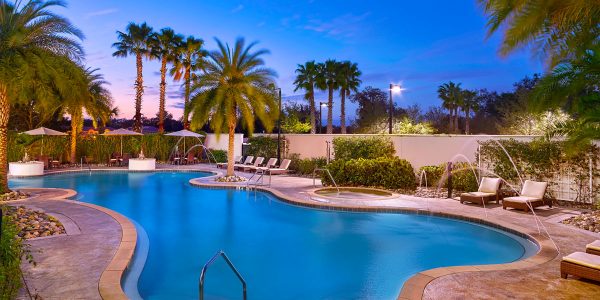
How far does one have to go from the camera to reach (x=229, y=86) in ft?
59.4

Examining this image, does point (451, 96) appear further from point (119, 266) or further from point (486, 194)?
point (119, 266)

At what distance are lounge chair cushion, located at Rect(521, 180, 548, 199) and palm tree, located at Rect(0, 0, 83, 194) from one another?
14.2 meters

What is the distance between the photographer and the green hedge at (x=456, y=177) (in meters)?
14.8

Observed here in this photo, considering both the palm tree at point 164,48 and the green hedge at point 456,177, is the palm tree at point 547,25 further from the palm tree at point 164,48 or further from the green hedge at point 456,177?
the palm tree at point 164,48

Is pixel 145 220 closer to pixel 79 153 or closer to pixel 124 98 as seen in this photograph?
pixel 79 153

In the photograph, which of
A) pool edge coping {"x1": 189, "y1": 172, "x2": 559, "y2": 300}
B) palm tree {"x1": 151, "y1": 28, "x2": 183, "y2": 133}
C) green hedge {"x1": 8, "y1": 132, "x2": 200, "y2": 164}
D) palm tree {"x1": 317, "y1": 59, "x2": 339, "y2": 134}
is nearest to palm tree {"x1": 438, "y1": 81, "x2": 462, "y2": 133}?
palm tree {"x1": 317, "y1": 59, "x2": 339, "y2": 134}

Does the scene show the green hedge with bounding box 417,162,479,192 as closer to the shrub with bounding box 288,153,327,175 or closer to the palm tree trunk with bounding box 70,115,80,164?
the shrub with bounding box 288,153,327,175

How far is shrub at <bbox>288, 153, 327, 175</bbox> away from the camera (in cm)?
2125

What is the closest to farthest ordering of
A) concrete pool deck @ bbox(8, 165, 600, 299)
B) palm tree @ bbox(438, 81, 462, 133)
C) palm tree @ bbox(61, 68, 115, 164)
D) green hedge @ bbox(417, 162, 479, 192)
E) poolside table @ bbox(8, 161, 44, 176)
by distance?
1. concrete pool deck @ bbox(8, 165, 600, 299)
2. green hedge @ bbox(417, 162, 479, 192)
3. poolside table @ bbox(8, 161, 44, 176)
4. palm tree @ bbox(61, 68, 115, 164)
5. palm tree @ bbox(438, 81, 462, 133)

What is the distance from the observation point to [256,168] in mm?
21078

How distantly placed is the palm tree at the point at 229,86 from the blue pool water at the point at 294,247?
485 cm

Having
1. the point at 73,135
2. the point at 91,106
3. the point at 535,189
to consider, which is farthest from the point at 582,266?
the point at 91,106

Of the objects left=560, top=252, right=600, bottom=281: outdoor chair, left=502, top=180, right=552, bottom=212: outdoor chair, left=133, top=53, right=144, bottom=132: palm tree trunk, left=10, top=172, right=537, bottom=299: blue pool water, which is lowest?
left=10, top=172, right=537, bottom=299: blue pool water

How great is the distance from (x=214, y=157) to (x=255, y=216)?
52.2ft
